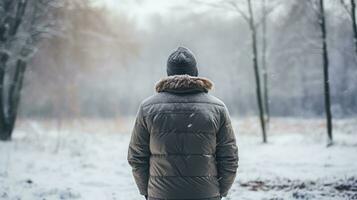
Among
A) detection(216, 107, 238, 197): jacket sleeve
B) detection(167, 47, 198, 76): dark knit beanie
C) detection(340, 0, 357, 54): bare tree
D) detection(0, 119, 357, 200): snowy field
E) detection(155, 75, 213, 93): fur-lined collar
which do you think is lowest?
detection(0, 119, 357, 200): snowy field

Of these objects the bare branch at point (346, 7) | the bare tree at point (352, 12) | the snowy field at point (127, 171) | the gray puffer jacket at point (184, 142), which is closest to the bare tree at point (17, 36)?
the snowy field at point (127, 171)

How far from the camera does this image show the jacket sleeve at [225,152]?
11.3 ft

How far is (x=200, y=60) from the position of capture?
162ft

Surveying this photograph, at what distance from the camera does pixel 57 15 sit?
20.0 m

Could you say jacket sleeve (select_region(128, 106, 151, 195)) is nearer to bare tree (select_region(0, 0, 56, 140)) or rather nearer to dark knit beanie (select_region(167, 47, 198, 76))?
dark knit beanie (select_region(167, 47, 198, 76))

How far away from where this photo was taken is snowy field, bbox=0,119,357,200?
8.41 m

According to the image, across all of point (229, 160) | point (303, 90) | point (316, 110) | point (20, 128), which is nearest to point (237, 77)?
point (303, 90)

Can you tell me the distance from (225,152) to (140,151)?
27.4 inches

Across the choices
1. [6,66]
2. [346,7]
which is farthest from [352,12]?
[6,66]

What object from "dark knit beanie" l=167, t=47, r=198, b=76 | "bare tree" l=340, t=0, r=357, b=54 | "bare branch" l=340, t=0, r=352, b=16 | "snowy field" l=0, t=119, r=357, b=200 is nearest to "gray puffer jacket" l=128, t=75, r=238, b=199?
"dark knit beanie" l=167, t=47, r=198, b=76

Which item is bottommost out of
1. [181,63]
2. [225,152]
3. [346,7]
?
[225,152]

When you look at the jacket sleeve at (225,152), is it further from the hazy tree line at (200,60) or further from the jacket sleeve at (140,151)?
the hazy tree line at (200,60)

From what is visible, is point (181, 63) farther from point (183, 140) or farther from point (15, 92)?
point (15, 92)

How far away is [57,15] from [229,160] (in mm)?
18200
